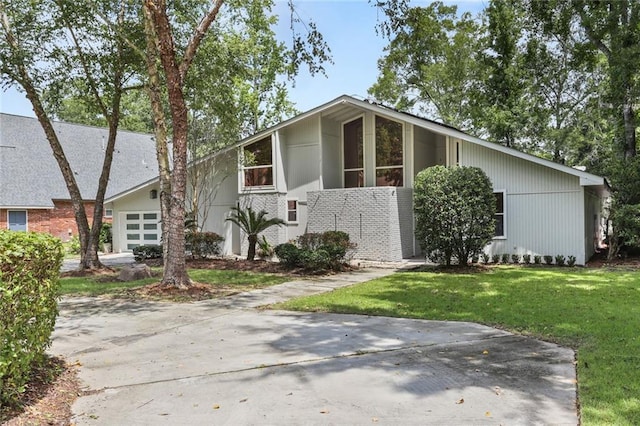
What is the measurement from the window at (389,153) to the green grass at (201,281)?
264 inches

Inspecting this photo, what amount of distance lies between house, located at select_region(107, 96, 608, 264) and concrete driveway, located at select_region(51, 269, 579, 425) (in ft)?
31.0

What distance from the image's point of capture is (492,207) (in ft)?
45.2

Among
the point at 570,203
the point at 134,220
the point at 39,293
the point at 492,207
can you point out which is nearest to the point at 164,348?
the point at 39,293

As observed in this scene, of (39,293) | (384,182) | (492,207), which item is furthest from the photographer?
(384,182)

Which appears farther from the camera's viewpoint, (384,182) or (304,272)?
(384,182)

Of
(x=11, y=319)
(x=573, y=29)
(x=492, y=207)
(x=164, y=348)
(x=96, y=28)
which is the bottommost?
(x=164, y=348)

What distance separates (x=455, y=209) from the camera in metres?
13.4

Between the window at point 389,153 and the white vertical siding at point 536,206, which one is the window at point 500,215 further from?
the window at point 389,153

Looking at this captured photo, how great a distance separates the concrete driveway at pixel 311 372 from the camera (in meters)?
3.98

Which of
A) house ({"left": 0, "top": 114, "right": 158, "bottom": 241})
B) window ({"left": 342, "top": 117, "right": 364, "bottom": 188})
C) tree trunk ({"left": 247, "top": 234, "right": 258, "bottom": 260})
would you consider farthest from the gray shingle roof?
window ({"left": 342, "top": 117, "right": 364, "bottom": 188})

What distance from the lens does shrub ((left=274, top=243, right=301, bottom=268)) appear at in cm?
1469

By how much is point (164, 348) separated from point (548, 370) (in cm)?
443

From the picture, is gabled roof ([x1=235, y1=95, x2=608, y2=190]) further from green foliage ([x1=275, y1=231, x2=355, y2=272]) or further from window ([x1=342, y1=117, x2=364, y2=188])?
green foliage ([x1=275, y1=231, x2=355, y2=272])

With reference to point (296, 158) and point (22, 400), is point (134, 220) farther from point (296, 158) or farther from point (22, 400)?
point (22, 400)
